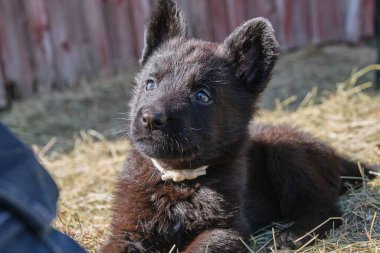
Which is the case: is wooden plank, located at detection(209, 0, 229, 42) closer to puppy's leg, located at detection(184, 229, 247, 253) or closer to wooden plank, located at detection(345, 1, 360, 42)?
wooden plank, located at detection(345, 1, 360, 42)

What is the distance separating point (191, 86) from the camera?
12.1 feet

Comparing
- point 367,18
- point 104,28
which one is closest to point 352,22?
point 367,18

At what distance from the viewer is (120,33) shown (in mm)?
8461

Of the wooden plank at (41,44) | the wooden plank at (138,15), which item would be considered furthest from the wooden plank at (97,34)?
the wooden plank at (41,44)

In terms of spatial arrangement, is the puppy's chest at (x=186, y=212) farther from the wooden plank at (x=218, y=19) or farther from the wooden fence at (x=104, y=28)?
the wooden plank at (x=218, y=19)

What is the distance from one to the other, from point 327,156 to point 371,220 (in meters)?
0.74

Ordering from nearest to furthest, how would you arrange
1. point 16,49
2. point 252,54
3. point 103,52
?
1. point 252,54
2. point 16,49
3. point 103,52

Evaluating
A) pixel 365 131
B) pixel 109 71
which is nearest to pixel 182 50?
pixel 365 131

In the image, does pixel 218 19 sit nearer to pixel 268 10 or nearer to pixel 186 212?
pixel 268 10

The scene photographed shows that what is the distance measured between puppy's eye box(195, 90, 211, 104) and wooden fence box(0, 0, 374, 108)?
446cm

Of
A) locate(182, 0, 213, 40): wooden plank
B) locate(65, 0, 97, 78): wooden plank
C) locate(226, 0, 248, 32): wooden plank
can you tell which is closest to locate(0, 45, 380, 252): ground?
locate(65, 0, 97, 78): wooden plank

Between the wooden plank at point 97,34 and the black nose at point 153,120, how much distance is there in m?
4.99

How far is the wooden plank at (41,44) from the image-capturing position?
25.5 feet

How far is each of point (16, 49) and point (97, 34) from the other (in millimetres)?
1041
